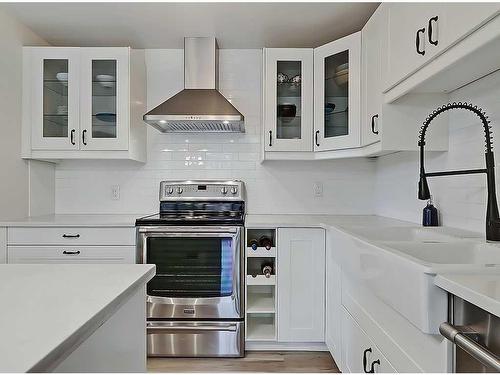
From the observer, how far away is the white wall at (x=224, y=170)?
317cm

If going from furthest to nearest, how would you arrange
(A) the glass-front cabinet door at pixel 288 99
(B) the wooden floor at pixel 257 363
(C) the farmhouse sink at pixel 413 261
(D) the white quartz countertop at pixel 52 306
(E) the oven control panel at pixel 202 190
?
(E) the oven control panel at pixel 202 190, (A) the glass-front cabinet door at pixel 288 99, (B) the wooden floor at pixel 257 363, (C) the farmhouse sink at pixel 413 261, (D) the white quartz countertop at pixel 52 306

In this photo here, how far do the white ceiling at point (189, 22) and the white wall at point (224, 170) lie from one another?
229mm

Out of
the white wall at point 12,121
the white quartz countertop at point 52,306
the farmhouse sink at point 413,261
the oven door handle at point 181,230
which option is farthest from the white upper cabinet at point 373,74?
the white wall at point 12,121

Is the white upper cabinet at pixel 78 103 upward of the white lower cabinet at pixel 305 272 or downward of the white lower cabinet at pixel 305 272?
upward

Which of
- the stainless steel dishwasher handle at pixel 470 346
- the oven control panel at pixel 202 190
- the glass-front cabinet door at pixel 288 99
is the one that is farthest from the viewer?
the oven control panel at pixel 202 190

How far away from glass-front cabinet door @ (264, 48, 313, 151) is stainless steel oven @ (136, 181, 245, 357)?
2.34ft

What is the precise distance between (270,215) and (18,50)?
2.18 m

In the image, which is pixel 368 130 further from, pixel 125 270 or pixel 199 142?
pixel 125 270

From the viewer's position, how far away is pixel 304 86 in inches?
110

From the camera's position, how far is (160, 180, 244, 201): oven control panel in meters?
3.12

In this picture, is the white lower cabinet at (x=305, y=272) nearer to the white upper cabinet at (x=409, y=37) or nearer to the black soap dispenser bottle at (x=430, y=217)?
the black soap dispenser bottle at (x=430, y=217)

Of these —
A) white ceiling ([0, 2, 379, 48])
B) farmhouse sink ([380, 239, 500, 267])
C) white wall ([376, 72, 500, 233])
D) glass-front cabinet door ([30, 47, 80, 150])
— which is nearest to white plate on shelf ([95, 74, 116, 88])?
glass-front cabinet door ([30, 47, 80, 150])

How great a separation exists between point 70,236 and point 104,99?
1.02 m

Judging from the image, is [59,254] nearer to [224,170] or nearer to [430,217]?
[224,170]
